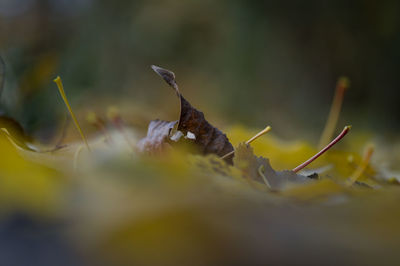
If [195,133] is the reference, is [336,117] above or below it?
above

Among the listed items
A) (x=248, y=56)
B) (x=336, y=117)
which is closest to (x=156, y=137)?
(x=336, y=117)

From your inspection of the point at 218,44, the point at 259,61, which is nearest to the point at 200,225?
the point at 259,61

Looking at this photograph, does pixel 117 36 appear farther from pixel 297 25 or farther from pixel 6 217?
pixel 6 217

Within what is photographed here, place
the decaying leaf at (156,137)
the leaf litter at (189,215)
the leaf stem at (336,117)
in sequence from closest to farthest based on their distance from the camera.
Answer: the leaf litter at (189,215)
the decaying leaf at (156,137)
the leaf stem at (336,117)

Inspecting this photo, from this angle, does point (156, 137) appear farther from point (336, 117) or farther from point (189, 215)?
point (336, 117)

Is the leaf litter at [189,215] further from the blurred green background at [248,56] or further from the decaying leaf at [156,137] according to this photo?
the blurred green background at [248,56]

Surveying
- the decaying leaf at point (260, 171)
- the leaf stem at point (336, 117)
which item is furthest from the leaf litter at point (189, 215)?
the leaf stem at point (336, 117)
